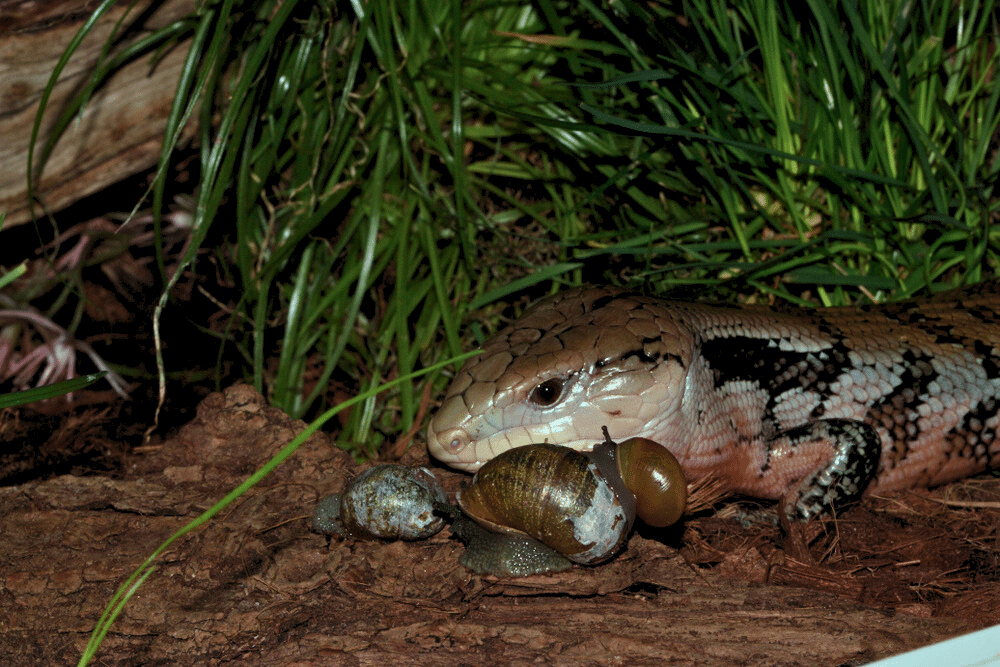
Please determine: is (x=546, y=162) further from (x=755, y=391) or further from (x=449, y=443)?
(x=449, y=443)

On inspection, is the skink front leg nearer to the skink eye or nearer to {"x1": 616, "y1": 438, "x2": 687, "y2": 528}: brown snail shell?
{"x1": 616, "y1": 438, "x2": 687, "y2": 528}: brown snail shell

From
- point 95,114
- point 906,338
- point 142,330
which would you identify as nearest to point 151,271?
point 142,330

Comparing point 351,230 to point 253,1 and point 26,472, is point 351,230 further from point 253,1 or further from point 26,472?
point 26,472

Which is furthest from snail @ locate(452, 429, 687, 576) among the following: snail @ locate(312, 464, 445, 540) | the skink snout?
the skink snout

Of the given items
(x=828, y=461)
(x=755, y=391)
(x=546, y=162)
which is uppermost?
(x=546, y=162)

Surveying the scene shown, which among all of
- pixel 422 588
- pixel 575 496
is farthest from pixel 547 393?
pixel 422 588

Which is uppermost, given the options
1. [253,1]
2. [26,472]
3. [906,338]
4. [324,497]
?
[253,1]
